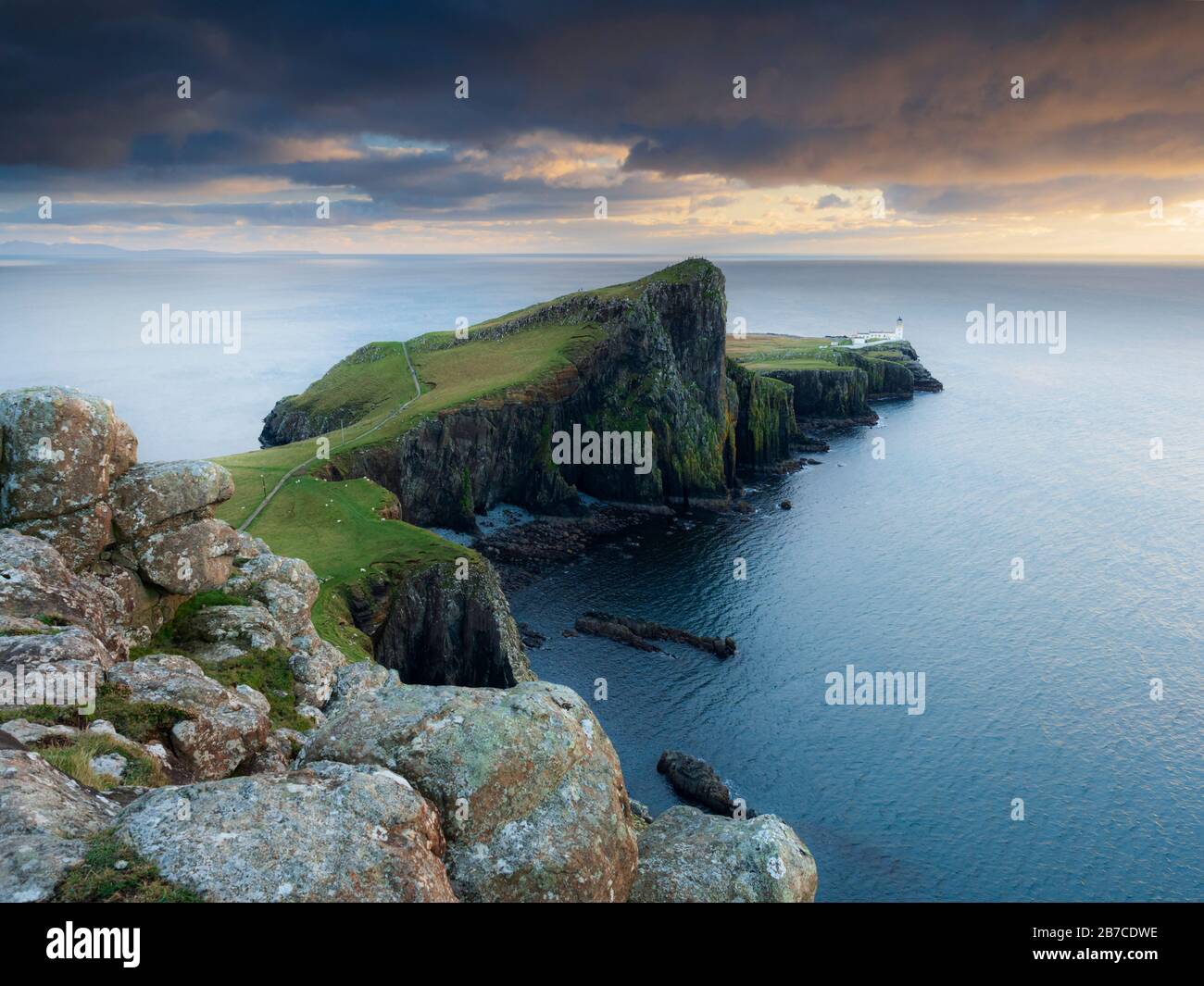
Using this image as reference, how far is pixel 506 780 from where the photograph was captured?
55.5 feet

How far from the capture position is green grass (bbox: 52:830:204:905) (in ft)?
36.3

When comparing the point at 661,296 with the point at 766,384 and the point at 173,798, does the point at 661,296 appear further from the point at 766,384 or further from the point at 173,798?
the point at 173,798

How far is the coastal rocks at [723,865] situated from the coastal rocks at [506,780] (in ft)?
4.13

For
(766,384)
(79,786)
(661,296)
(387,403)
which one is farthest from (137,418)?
(79,786)

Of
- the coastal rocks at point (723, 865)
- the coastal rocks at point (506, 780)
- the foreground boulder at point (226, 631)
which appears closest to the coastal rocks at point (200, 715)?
the coastal rocks at point (506, 780)

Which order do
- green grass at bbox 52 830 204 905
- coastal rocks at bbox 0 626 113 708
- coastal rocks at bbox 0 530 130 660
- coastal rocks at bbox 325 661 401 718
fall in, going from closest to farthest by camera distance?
green grass at bbox 52 830 204 905 → coastal rocks at bbox 0 626 113 708 → coastal rocks at bbox 0 530 130 660 → coastal rocks at bbox 325 661 401 718

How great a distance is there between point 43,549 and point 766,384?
143 meters

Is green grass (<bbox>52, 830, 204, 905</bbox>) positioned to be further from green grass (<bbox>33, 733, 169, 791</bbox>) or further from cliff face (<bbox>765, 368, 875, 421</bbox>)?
cliff face (<bbox>765, 368, 875, 421</bbox>)

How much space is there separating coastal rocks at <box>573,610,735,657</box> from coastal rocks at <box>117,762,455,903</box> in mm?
66690

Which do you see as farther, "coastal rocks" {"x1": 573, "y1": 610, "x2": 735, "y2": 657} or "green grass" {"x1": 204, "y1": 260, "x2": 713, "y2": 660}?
"coastal rocks" {"x1": 573, "y1": 610, "x2": 735, "y2": 657}

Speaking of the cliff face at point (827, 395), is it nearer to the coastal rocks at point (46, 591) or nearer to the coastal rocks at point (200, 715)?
the coastal rocks at point (46, 591)

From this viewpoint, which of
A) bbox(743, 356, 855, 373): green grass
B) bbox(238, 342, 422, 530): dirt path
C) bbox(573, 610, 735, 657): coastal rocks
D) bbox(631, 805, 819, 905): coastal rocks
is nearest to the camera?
bbox(631, 805, 819, 905): coastal rocks

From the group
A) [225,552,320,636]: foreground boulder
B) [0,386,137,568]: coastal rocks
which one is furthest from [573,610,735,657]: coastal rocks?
[0,386,137,568]: coastal rocks

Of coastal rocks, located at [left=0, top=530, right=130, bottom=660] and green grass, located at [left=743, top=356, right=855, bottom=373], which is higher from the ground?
green grass, located at [left=743, top=356, right=855, bottom=373]
